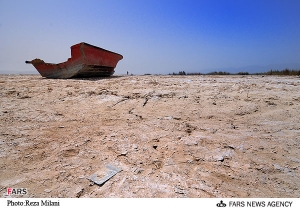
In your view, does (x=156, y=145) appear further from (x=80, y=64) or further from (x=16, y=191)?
(x=80, y=64)

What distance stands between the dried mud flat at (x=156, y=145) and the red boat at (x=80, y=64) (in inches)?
135

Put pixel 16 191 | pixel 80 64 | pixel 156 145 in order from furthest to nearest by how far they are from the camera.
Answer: pixel 80 64 < pixel 156 145 < pixel 16 191

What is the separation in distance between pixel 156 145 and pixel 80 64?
6.05m

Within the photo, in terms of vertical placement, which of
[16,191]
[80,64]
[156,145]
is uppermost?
[80,64]

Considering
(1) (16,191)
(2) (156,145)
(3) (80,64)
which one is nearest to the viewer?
(1) (16,191)

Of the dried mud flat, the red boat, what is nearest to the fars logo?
the dried mud flat

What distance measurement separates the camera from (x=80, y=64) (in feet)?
22.0

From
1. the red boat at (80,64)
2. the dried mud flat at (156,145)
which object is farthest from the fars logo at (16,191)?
the red boat at (80,64)

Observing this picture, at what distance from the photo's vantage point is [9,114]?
2869 mm

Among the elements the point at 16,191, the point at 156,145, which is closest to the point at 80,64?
the point at 156,145

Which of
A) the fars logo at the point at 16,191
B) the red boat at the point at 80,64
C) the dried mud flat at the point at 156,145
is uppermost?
the red boat at the point at 80,64

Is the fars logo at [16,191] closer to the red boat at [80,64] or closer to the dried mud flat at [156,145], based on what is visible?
the dried mud flat at [156,145]

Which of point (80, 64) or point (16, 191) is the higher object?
point (80, 64)

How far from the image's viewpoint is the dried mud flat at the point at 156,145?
4.41 feet
